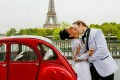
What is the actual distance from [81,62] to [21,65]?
1.57 meters

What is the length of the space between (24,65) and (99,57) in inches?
66.1

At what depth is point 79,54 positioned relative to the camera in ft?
14.4

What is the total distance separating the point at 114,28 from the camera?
66.9 metres

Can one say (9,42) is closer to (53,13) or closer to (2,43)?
(2,43)

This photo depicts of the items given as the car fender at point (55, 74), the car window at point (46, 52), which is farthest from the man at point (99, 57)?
the car window at point (46, 52)

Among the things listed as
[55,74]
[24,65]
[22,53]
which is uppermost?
[22,53]

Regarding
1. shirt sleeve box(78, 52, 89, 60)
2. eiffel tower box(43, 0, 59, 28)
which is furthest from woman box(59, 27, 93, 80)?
eiffel tower box(43, 0, 59, 28)

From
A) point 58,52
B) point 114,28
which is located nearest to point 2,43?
point 58,52

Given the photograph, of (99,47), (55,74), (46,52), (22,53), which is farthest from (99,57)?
(22,53)

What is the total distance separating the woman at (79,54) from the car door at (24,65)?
1.37 metres

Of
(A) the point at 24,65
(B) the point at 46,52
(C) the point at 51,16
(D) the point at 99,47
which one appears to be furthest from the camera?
(C) the point at 51,16

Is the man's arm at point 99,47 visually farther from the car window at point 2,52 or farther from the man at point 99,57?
the car window at point 2,52

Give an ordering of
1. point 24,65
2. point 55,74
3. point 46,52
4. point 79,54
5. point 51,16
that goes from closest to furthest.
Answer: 1. point 79,54
2. point 55,74
3. point 24,65
4. point 46,52
5. point 51,16

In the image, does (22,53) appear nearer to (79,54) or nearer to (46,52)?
(46,52)
